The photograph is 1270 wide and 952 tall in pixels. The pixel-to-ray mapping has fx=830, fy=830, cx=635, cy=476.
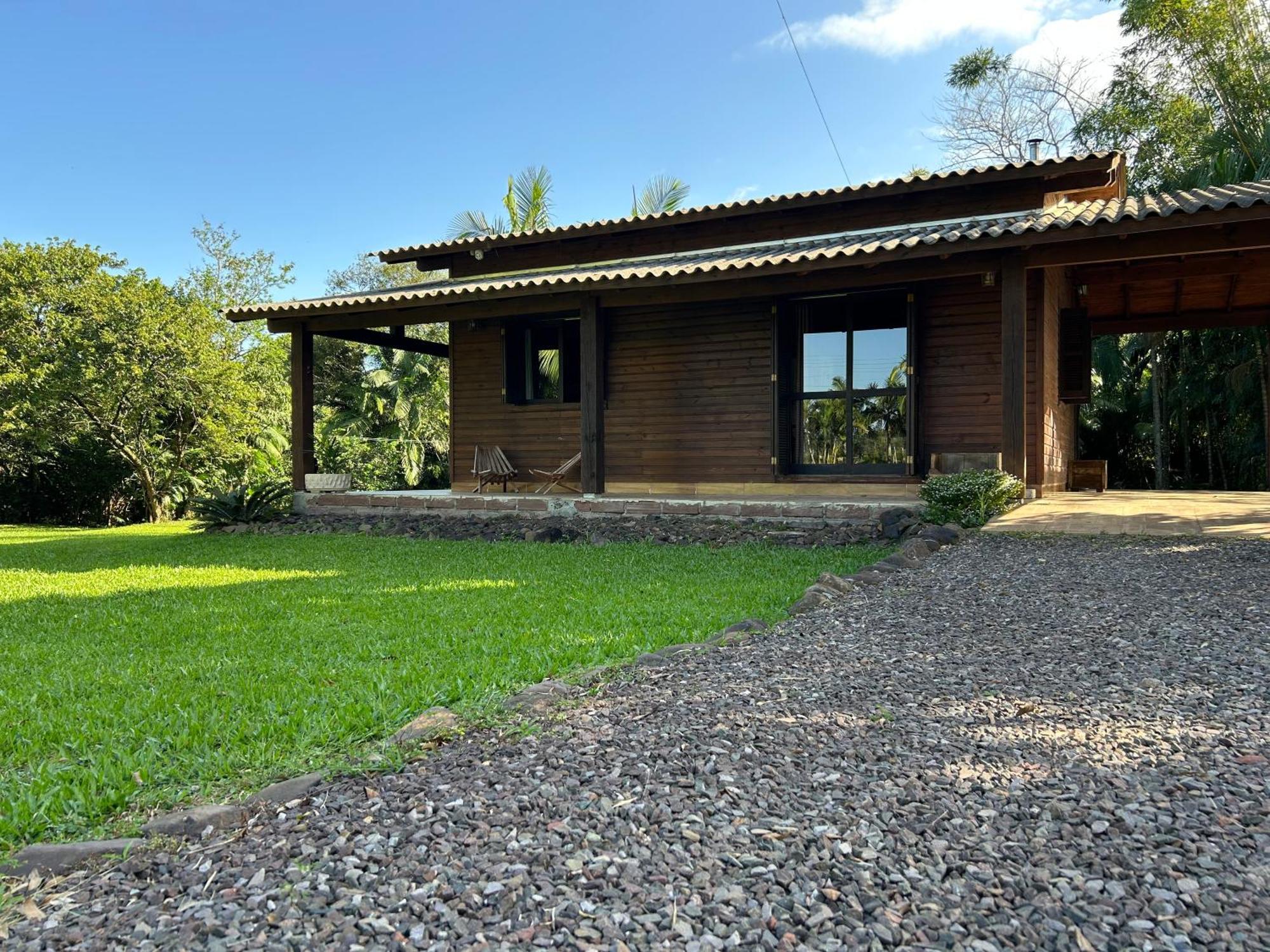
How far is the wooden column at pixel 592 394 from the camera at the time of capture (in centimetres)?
920

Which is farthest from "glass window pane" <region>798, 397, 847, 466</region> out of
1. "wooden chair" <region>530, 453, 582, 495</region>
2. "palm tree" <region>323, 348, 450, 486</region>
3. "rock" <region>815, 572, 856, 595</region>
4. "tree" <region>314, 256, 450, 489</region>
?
"palm tree" <region>323, 348, 450, 486</region>

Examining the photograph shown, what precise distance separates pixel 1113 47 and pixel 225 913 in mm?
21040

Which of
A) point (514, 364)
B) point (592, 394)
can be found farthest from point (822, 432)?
point (514, 364)

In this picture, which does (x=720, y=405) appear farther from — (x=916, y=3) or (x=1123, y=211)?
(x=916, y=3)

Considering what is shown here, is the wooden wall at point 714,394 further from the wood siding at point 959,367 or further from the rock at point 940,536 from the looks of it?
the rock at point 940,536

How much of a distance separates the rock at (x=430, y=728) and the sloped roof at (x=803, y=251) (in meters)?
6.35

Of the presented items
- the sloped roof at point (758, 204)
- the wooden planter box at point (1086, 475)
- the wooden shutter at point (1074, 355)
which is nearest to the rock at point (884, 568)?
the sloped roof at point (758, 204)

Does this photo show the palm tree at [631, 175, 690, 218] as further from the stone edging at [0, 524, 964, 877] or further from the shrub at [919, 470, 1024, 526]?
the stone edging at [0, 524, 964, 877]

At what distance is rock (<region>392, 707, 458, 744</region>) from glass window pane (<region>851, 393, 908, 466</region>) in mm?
7448

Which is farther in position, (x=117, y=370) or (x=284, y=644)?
(x=117, y=370)

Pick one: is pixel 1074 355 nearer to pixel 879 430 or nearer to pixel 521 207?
pixel 879 430

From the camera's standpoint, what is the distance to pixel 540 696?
2900 millimetres

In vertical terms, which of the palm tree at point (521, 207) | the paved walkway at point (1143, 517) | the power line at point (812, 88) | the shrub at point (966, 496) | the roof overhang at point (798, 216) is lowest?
the paved walkway at point (1143, 517)

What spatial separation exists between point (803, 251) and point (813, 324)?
1427mm
